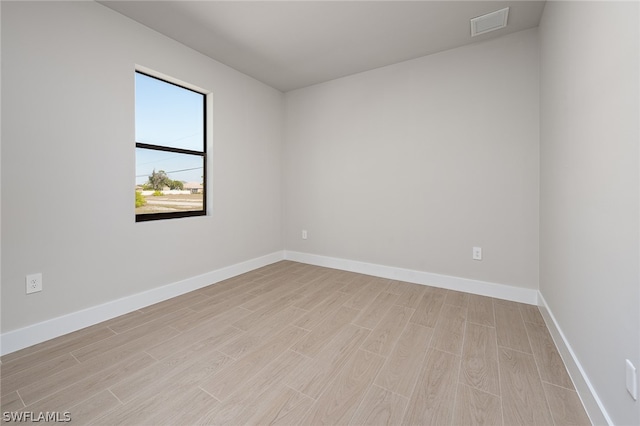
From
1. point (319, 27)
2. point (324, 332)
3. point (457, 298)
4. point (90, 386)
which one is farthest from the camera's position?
point (457, 298)

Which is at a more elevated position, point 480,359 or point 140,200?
point 140,200

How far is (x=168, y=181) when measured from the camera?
2797 mm

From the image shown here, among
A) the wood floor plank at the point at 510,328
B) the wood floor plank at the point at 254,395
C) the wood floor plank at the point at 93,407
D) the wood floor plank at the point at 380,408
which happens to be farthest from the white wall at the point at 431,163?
the wood floor plank at the point at 93,407

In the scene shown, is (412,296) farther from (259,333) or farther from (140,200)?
(140,200)

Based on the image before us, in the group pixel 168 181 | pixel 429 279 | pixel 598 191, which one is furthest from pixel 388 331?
pixel 168 181

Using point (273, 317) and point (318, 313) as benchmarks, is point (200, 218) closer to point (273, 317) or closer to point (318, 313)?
point (273, 317)

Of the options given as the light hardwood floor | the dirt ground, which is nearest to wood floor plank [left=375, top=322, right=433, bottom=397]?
the light hardwood floor

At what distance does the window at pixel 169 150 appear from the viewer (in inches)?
101

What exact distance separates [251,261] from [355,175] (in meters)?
1.82

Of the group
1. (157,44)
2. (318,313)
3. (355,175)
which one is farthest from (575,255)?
(157,44)

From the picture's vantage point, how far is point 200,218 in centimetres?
298

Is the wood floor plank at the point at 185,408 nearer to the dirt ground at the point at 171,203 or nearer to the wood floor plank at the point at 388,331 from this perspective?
the wood floor plank at the point at 388,331

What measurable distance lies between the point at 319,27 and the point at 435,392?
9.70 ft

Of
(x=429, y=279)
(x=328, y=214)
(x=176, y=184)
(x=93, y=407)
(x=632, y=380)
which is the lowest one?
(x=93, y=407)
